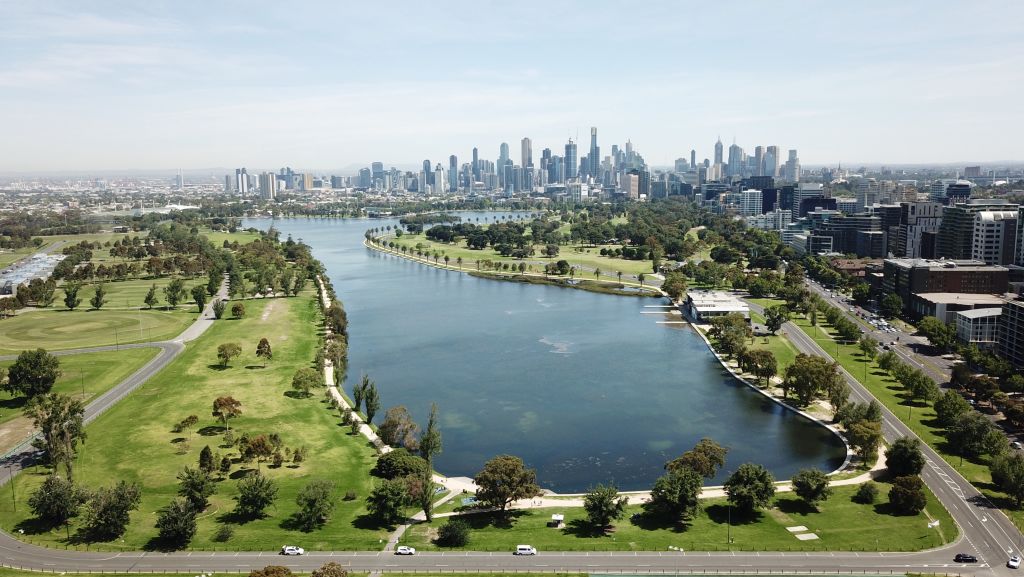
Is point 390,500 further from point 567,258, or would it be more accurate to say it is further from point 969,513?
point 567,258

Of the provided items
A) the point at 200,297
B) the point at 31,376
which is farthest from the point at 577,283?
the point at 31,376

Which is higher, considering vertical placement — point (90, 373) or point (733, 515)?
point (90, 373)

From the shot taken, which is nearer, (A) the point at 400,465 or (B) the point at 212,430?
(A) the point at 400,465

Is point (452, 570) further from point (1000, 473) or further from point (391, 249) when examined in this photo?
point (391, 249)

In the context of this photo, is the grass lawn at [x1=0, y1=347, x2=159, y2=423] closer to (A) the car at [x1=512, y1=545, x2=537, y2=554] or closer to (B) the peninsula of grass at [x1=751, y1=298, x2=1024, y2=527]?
(A) the car at [x1=512, y1=545, x2=537, y2=554]

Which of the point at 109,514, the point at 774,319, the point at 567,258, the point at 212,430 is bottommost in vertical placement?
the point at 212,430

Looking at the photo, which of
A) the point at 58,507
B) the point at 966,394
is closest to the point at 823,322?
the point at 966,394

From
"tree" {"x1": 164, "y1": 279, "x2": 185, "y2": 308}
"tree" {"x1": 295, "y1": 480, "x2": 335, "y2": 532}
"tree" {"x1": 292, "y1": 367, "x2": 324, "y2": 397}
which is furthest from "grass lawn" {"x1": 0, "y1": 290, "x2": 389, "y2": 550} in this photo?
"tree" {"x1": 164, "y1": 279, "x2": 185, "y2": 308}
